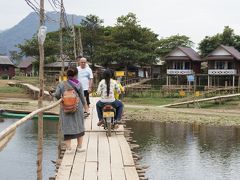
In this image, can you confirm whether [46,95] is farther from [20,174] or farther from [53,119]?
[20,174]

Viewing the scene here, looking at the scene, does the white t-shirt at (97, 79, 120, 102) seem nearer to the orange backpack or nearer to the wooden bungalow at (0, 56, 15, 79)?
the orange backpack

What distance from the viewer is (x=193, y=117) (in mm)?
28828

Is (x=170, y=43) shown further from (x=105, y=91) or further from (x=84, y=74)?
(x=105, y=91)

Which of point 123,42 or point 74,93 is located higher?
point 123,42

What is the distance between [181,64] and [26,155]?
34.3 m

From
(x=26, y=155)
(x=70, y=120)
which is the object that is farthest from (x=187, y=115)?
(x=70, y=120)

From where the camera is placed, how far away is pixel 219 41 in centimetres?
4969

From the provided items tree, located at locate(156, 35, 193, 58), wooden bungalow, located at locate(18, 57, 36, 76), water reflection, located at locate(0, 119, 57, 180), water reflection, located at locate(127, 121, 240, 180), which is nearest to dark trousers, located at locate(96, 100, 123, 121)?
water reflection, located at locate(0, 119, 57, 180)

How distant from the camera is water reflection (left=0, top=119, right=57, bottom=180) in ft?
45.2

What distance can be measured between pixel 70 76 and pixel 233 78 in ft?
128

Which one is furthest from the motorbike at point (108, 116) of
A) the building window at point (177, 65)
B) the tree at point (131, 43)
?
the building window at point (177, 65)

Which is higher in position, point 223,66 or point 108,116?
point 223,66

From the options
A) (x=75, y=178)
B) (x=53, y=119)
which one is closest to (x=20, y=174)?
(x=75, y=178)

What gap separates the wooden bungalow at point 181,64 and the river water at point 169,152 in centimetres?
2304
